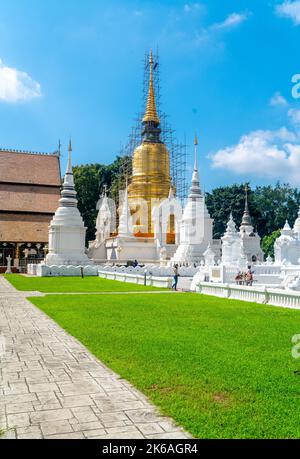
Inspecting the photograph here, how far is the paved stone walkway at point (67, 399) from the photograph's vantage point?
433 cm

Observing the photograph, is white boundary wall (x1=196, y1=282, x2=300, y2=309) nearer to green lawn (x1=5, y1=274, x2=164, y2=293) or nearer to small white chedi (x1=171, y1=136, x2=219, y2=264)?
green lawn (x1=5, y1=274, x2=164, y2=293)

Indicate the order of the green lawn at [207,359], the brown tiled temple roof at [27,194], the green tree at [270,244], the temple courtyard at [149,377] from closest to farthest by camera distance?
the temple courtyard at [149,377], the green lawn at [207,359], the brown tiled temple roof at [27,194], the green tree at [270,244]

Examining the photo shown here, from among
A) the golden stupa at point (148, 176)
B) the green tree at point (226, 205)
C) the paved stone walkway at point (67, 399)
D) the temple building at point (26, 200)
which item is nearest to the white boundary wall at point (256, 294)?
the paved stone walkway at point (67, 399)

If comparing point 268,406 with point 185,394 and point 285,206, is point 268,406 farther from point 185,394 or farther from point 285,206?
point 285,206

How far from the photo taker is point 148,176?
53.8m

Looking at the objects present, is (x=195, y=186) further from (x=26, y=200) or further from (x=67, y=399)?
(x=67, y=399)

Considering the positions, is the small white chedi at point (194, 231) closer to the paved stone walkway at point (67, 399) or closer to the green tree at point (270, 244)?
the green tree at point (270, 244)

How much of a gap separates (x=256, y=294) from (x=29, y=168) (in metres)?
41.2

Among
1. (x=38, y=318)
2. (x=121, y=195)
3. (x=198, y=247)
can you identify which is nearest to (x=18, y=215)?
(x=121, y=195)

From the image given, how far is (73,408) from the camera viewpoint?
4965mm

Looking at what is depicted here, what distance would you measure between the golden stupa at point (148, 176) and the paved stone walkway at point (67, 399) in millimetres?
42494

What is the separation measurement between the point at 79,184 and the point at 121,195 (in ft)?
36.6

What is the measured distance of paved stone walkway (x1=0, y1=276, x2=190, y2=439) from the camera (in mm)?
4332

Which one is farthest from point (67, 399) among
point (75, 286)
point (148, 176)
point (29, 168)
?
point (29, 168)
